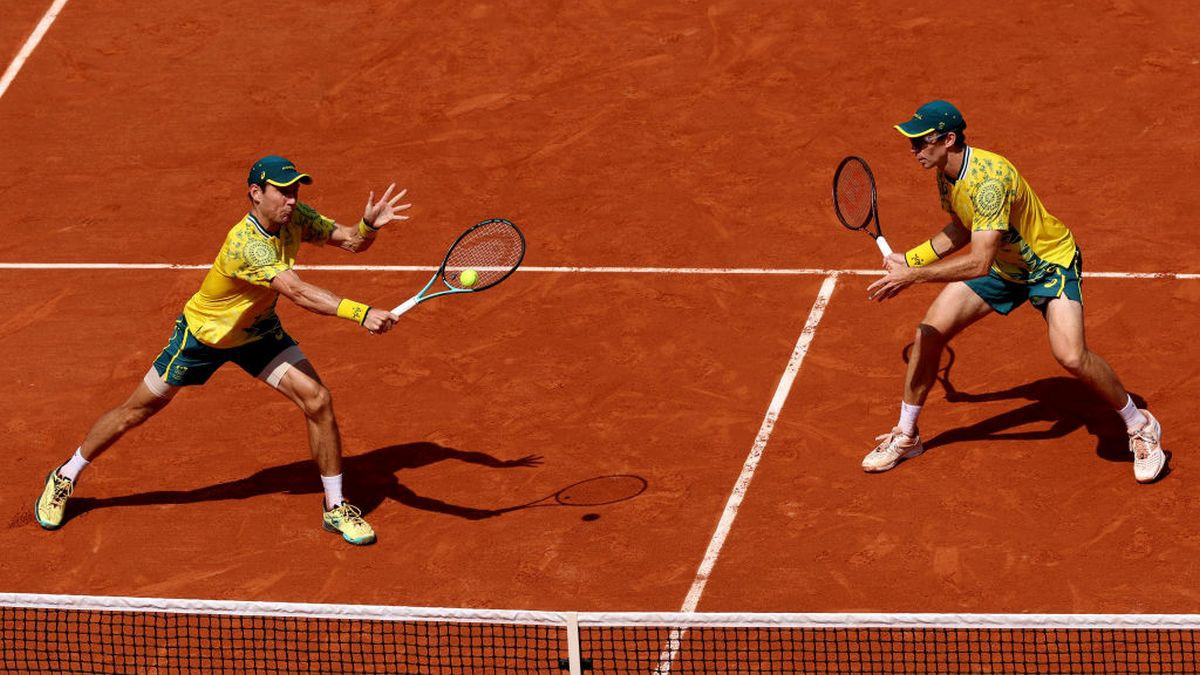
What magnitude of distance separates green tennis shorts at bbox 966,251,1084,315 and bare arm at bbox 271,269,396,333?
3.50 m

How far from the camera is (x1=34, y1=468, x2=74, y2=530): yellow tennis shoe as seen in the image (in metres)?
11.4

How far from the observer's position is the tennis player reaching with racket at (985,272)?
1061 centimetres

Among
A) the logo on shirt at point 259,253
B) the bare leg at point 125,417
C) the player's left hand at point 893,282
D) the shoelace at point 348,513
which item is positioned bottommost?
the shoelace at point 348,513

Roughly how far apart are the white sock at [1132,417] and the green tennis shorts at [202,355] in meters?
4.85

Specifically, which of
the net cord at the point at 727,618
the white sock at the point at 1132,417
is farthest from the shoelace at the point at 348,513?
the white sock at the point at 1132,417

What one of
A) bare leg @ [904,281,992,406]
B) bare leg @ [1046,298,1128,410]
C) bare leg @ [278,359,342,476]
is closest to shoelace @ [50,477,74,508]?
bare leg @ [278,359,342,476]

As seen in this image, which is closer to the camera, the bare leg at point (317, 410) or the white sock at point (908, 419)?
the bare leg at point (317, 410)

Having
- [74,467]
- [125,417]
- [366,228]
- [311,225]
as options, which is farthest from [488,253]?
[74,467]

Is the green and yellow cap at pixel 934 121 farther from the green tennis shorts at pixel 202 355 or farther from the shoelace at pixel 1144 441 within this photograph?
the green tennis shorts at pixel 202 355

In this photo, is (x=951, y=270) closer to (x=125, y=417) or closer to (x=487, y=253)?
(x=487, y=253)

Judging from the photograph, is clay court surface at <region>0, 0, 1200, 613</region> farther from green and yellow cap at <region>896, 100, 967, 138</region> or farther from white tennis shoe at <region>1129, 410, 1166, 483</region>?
green and yellow cap at <region>896, 100, 967, 138</region>

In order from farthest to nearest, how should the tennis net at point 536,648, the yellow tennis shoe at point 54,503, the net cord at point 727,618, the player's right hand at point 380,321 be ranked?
the yellow tennis shoe at point 54,503 → the player's right hand at point 380,321 → the tennis net at point 536,648 → the net cord at point 727,618

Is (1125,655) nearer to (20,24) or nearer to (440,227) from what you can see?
(440,227)

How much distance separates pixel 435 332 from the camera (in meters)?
13.5
